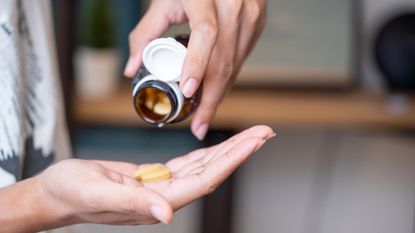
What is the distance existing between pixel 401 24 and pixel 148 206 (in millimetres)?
1407

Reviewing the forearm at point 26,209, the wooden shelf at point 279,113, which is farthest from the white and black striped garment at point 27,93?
the wooden shelf at point 279,113

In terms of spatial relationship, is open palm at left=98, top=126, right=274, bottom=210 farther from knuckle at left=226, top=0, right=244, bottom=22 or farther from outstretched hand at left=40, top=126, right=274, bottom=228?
knuckle at left=226, top=0, right=244, bottom=22

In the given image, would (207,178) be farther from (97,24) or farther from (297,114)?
(97,24)

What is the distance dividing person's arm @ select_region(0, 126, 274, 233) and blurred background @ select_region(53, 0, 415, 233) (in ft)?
2.98

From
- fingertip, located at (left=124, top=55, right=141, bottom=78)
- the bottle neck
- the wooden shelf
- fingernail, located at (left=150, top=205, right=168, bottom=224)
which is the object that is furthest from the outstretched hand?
the wooden shelf

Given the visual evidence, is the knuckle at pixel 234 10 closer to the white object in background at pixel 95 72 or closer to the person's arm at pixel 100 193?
the person's arm at pixel 100 193

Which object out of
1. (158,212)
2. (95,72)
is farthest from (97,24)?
(158,212)

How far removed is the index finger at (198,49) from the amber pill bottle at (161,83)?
2 cm

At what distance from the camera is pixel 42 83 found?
0.81m

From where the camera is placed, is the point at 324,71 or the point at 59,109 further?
the point at 324,71

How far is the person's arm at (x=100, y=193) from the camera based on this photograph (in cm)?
62

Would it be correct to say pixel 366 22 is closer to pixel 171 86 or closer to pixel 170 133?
pixel 170 133

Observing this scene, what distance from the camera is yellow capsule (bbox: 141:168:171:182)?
2.43ft

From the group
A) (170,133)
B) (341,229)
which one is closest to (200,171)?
(170,133)
